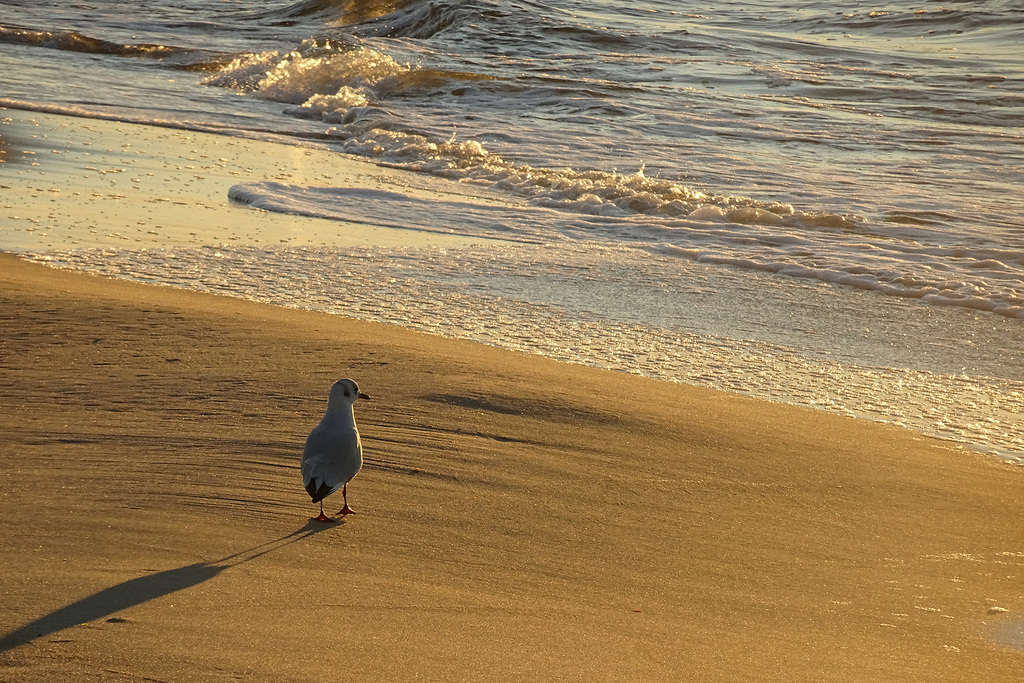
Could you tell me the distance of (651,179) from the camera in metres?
9.98

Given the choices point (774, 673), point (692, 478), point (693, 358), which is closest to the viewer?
point (774, 673)

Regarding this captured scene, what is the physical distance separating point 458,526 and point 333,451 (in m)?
0.44

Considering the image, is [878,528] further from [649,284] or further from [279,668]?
[649,284]

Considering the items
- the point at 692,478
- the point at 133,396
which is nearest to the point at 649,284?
the point at 692,478

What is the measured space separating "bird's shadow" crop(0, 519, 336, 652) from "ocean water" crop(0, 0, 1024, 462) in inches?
97.9

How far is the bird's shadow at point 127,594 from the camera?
2.36 metres

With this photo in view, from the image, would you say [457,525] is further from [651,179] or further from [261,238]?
[651,179]

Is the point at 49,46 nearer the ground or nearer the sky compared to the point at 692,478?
nearer the sky

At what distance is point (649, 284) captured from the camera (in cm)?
659

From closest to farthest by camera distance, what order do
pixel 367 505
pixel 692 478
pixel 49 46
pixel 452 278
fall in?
pixel 367 505 < pixel 692 478 < pixel 452 278 < pixel 49 46

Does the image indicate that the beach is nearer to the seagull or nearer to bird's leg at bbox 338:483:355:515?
bird's leg at bbox 338:483:355:515

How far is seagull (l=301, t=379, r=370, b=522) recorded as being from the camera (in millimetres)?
2918

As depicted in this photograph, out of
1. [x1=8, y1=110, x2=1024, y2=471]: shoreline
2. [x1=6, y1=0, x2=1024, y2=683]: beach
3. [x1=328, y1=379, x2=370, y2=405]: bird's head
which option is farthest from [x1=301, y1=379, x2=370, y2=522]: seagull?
[x1=8, y1=110, x2=1024, y2=471]: shoreline

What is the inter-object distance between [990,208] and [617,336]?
5287mm
